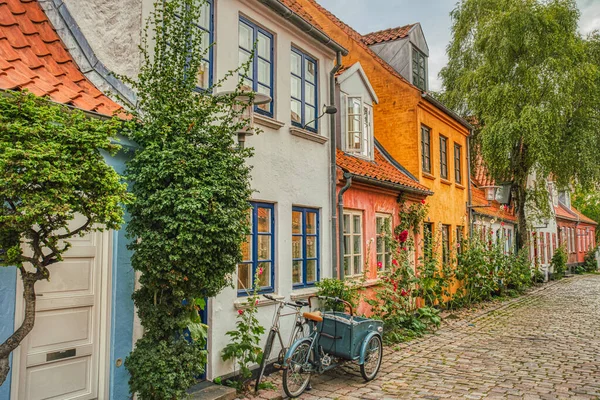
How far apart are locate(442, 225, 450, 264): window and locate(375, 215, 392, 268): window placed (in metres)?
A: 4.07

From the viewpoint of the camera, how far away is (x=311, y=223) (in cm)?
896

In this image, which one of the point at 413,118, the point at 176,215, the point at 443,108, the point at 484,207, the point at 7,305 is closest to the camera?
the point at 7,305

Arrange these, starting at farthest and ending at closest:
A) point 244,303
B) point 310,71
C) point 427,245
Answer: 1. point 427,245
2. point 310,71
3. point 244,303

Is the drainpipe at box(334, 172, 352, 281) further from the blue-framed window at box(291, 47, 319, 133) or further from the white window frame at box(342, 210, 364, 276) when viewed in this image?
the blue-framed window at box(291, 47, 319, 133)

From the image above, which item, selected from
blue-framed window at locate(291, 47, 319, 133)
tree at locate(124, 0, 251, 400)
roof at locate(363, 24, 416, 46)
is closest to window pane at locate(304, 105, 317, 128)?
blue-framed window at locate(291, 47, 319, 133)

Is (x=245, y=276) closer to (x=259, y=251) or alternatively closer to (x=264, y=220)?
(x=259, y=251)

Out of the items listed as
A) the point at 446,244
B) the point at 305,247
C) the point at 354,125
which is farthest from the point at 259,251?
the point at 446,244

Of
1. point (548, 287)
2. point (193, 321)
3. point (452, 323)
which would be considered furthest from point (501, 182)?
point (193, 321)

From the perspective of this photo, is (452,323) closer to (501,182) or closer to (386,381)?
(386,381)

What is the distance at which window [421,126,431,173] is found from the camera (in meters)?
14.4

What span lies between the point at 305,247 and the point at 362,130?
417cm

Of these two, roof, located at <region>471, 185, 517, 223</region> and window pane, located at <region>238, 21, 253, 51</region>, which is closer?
window pane, located at <region>238, 21, 253, 51</region>

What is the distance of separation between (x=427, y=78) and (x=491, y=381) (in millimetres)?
12186

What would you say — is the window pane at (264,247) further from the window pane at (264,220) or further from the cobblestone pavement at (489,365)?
the cobblestone pavement at (489,365)
